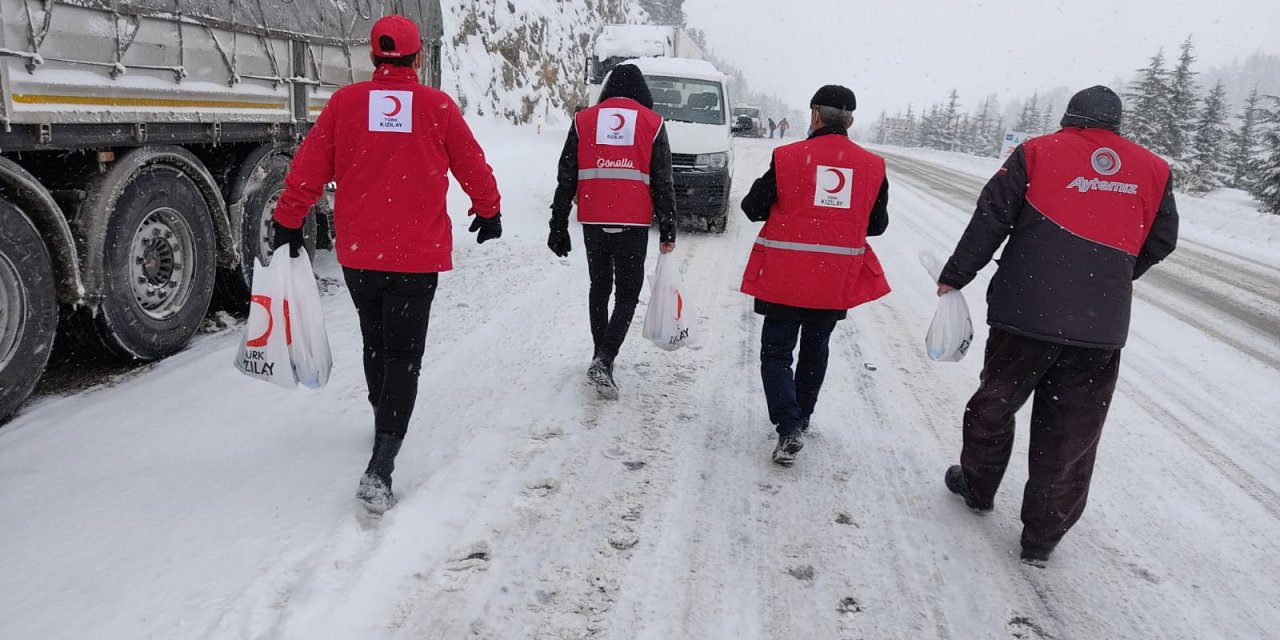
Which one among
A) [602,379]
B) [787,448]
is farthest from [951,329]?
[602,379]

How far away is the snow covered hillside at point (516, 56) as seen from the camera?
24.1 meters

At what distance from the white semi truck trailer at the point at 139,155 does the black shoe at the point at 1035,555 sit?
4695mm

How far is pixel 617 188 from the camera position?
438 cm

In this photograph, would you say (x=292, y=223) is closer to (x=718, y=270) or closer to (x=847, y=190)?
(x=847, y=190)

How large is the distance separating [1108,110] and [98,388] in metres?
5.29

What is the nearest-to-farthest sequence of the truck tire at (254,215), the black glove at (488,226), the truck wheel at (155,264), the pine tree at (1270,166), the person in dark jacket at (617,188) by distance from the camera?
the black glove at (488,226) → the truck wheel at (155,264) → the person in dark jacket at (617,188) → the truck tire at (254,215) → the pine tree at (1270,166)

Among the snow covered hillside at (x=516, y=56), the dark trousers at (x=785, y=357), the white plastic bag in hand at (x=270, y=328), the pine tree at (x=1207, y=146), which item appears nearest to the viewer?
the white plastic bag in hand at (x=270, y=328)

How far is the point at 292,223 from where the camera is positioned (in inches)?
123

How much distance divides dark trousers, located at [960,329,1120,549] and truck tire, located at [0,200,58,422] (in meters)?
4.54

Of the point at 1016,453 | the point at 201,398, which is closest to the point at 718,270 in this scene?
the point at 1016,453

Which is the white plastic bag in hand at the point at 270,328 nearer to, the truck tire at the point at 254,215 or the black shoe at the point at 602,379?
the black shoe at the point at 602,379

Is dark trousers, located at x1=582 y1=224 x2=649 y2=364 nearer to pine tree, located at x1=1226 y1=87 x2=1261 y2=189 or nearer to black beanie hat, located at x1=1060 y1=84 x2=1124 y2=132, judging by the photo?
black beanie hat, located at x1=1060 y1=84 x2=1124 y2=132

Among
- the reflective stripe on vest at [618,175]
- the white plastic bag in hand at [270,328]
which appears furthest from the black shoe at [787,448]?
the white plastic bag in hand at [270,328]

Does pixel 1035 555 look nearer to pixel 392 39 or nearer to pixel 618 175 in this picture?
pixel 618 175
